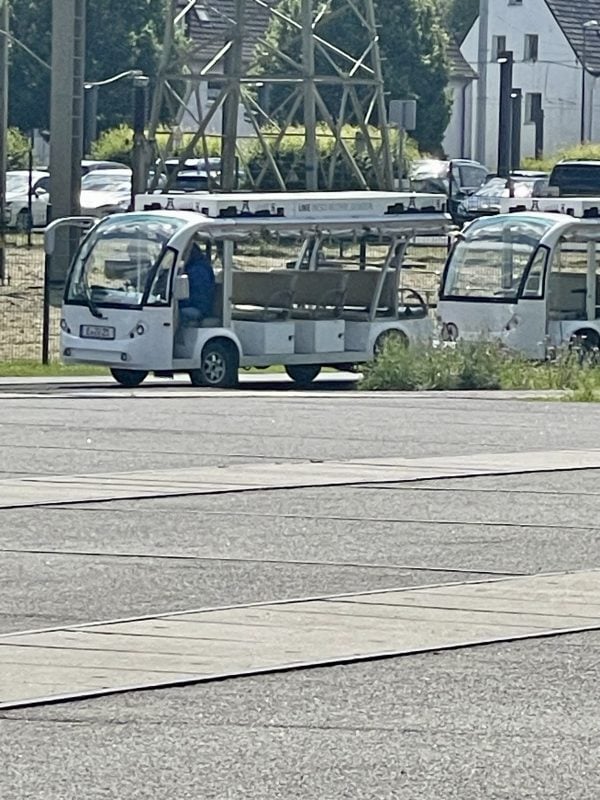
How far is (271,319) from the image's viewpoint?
2430cm

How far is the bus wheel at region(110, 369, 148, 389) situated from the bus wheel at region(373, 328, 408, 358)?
2875 millimetres

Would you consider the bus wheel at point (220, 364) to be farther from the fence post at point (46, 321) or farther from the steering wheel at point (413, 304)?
the steering wheel at point (413, 304)

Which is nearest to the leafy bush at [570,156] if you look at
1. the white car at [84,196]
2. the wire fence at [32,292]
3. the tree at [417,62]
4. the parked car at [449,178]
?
the parked car at [449,178]

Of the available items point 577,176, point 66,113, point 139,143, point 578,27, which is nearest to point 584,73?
point 578,27

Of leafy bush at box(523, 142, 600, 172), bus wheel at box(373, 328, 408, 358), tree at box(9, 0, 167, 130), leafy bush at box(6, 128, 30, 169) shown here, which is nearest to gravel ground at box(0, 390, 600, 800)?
bus wheel at box(373, 328, 408, 358)

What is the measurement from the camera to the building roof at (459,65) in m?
86.6

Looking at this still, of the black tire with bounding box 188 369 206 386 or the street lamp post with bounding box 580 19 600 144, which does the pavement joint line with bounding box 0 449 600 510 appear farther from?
the street lamp post with bounding box 580 19 600 144

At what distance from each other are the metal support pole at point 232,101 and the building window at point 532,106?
50.4m

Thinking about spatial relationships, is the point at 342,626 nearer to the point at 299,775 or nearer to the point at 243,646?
the point at 243,646

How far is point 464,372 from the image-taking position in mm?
21641

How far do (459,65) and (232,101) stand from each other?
1978 inches

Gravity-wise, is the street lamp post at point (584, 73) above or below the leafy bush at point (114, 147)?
above

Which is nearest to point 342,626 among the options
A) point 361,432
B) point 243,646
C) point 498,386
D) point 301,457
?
point 243,646

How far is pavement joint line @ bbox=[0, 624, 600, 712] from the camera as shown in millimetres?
6937
